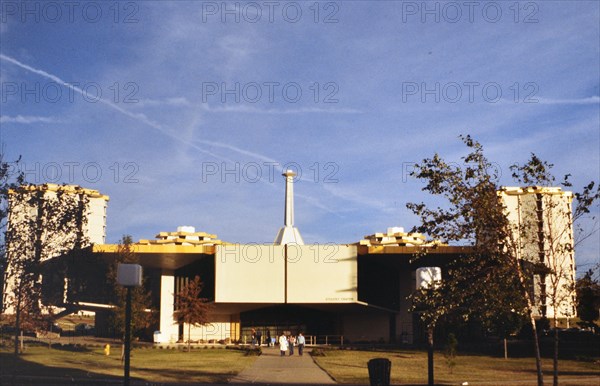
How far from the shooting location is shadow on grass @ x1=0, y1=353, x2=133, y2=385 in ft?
77.7

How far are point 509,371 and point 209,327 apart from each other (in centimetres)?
3931

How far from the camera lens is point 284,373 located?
1212 inches

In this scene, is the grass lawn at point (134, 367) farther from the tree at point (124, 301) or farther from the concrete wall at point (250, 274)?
the concrete wall at point (250, 274)

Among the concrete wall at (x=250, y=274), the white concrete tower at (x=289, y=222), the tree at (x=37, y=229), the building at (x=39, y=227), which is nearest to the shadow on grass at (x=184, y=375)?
the tree at (x=37, y=229)

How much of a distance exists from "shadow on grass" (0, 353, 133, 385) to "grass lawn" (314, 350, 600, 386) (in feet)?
31.8

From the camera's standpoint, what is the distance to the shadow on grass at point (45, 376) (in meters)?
23.7

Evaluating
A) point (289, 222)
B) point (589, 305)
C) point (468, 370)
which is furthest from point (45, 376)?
point (289, 222)

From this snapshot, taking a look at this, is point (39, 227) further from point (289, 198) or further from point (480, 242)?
point (289, 198)

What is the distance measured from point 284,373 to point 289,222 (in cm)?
4587

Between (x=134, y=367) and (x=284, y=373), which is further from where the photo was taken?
(x=134, y=367)

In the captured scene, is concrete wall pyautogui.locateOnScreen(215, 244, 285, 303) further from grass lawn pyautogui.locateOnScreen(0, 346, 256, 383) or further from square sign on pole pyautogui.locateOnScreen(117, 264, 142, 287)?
square sign on pole pyautogui.locateOnScreen(117, 264, 142, 287)

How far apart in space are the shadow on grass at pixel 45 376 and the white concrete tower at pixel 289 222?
43.5 meters

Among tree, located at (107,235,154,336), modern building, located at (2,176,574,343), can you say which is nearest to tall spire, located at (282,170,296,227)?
modern building, located at (2,176,574,343)

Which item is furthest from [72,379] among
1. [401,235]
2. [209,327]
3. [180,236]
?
[401,235]
